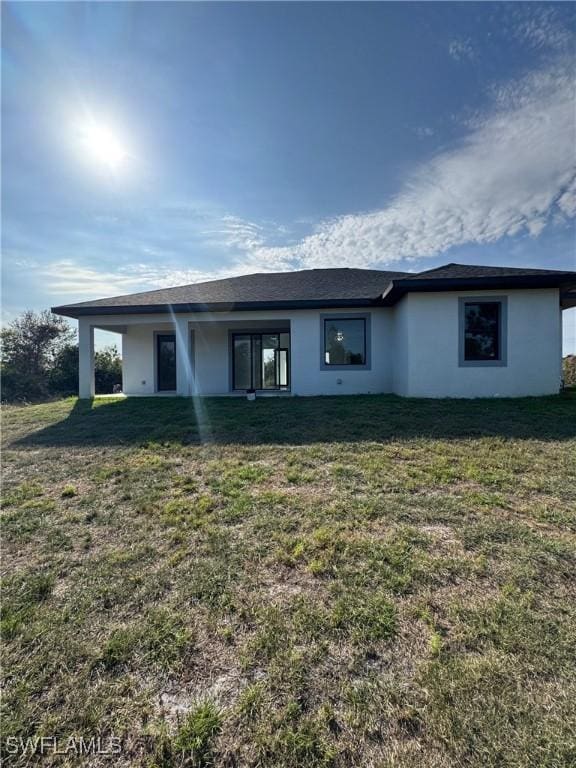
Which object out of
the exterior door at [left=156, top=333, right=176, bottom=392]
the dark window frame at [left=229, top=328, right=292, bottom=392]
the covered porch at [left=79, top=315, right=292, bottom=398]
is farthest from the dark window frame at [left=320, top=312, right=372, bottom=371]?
the exterior door at [left=156, top=333, right=176, bottom=392]

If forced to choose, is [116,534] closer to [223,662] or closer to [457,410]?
[223,662]

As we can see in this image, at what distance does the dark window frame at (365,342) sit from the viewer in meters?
11.0

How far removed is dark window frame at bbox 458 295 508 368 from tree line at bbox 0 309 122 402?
17.5 m

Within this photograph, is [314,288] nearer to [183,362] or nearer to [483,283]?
[183,362]

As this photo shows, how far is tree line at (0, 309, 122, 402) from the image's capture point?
61.4 ft

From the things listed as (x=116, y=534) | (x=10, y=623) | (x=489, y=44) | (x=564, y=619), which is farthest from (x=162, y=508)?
(x=489, y=44)

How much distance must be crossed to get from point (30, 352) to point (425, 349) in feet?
69.7

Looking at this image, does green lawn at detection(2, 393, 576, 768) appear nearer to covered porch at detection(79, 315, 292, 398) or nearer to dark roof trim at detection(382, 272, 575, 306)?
dark roof trim at detection(382, 272, 575, 306)

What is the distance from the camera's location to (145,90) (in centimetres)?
778

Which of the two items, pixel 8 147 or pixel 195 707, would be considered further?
pixel 8 147

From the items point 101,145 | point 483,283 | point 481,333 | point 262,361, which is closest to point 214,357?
point 262,361

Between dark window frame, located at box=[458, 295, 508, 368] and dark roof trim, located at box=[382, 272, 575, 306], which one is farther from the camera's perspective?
dark window frame, located at box=[458, 295, 508, 368]

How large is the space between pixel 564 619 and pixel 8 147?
11.4m

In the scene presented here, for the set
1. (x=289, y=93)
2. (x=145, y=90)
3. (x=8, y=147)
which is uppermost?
(x=289, y=93)
